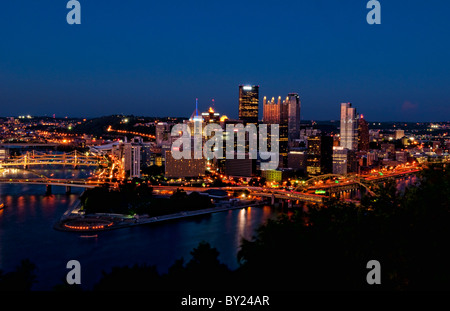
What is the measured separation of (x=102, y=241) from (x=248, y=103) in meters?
22.0

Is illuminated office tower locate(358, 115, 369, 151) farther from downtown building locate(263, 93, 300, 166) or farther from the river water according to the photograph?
the river water

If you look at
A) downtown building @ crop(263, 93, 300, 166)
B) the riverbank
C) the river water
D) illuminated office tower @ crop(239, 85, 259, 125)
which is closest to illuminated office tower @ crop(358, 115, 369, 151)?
downtown building @ crop(263, 93, 300, 166)

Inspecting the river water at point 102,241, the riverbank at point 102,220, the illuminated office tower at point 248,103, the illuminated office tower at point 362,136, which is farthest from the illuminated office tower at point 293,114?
the riverbank at point 102,220

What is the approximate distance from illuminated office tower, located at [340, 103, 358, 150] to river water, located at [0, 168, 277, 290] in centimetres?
1922

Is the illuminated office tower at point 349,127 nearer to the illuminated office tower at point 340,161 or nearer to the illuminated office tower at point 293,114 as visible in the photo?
the illuminated office tower at point 293,114

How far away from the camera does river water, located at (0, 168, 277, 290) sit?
6.60 meters

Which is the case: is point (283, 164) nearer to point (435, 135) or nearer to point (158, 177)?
point (158, 177)

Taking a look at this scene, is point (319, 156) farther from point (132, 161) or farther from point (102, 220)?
point (102, 220)

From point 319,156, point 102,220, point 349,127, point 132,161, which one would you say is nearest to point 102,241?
point 102,220

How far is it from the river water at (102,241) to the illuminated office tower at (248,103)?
59.6 ft

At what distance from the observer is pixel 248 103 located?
29.3 m

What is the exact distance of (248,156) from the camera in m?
18.4

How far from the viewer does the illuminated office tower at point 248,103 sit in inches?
1152

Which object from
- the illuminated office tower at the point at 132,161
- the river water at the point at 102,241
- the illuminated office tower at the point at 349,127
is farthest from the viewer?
the illuminated office tower at the point at 349,127
